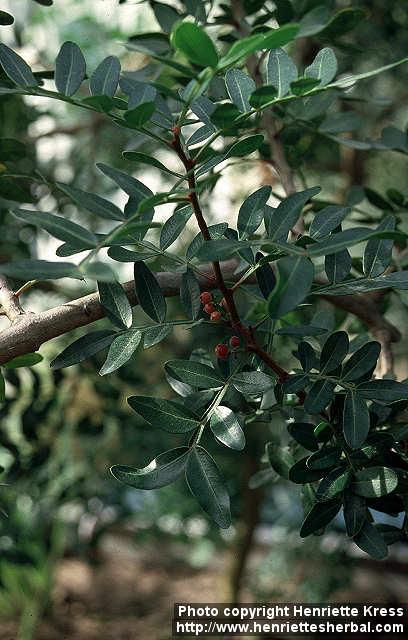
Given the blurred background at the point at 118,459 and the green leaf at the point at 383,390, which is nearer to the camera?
the green leaf at the point at 383,390

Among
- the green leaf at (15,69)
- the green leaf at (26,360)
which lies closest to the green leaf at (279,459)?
the green leaf at (26,360)

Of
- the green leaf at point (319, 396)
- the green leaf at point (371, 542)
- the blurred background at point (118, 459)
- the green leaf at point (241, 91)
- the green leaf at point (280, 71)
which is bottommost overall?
the blurred background at point (118, 459)

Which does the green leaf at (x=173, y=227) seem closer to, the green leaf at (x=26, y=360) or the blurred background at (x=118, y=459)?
the green leaf at (x=26, y=360)

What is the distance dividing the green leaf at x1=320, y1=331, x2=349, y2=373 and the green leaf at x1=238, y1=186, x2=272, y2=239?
81mm

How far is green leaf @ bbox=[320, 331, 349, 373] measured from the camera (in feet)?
1.40

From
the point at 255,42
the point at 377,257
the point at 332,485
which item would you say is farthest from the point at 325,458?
the point at 255,42

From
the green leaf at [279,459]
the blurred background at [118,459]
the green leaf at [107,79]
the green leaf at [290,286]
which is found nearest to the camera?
the green leaf at [290,286]

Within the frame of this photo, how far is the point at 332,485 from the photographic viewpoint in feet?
1.38

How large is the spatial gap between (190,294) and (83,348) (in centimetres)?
7

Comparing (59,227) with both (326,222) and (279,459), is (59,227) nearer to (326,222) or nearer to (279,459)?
(326,222)

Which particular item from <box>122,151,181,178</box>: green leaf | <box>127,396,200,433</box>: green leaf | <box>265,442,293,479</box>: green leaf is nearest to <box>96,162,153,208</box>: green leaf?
<box>122,151,181,178</box>: green leaf

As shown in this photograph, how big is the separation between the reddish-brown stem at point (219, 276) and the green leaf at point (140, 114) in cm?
3

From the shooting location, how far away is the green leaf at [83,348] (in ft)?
1.33

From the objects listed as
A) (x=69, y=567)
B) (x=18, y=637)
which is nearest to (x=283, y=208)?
(x=18, y=637)
